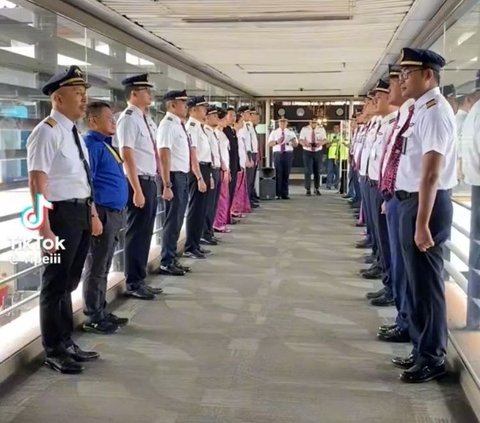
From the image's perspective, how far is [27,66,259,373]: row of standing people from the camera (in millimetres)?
3318

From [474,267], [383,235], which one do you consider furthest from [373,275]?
[474,267]

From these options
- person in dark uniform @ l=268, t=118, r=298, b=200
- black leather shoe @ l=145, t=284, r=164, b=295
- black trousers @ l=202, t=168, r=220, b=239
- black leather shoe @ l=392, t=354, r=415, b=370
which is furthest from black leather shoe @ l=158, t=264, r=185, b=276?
person in dark uniform @ l=268, t=118, r=298, b=200

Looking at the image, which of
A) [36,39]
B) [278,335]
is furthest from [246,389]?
[36,39]

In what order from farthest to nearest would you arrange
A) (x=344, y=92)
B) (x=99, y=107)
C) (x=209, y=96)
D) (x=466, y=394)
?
(x=344, y=92), (x=209, y=96), (x=99, y=107), (x=466, y=394)

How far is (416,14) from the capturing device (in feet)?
16.5

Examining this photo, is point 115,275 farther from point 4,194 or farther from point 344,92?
point 344,92

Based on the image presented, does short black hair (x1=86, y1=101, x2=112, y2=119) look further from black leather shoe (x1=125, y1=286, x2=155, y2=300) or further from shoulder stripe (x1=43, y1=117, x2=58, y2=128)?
black leather shoe (x1=125, y1=286, x2=155, y2=300)

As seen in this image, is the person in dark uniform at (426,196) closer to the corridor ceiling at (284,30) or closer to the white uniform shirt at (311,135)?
the corridor ceiling at (284,30)

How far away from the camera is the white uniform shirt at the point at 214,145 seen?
7.14m

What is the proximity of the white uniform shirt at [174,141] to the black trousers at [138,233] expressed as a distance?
0.83 metres

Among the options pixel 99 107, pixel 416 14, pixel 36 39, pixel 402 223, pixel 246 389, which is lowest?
pixel 246 389

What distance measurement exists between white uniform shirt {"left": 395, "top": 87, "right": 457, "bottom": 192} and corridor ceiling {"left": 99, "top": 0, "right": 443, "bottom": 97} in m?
1.47

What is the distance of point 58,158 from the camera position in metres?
3.29

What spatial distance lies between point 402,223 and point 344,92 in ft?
37.6
